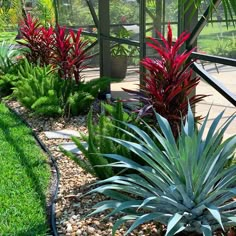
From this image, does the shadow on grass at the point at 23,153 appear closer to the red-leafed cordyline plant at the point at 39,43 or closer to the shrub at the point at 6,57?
the red-leafed cordyline plant at the point at 39,43

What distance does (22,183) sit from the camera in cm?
356

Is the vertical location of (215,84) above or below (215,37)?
below

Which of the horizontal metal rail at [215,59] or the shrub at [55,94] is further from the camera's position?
the shrub at [55,94]

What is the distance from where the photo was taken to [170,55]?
337 cm

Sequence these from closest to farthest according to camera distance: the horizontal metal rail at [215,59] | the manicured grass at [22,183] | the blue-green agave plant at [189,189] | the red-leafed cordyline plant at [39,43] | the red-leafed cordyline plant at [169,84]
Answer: the blue-green agave plant at [189,189] < the manicured grass at [22,183] < the red-leafed cordyline plant at [169,84] < the horizontal metal rail at [215,59] < the red-leafed cordyline plant at [39,43]

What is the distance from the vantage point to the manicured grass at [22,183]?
113 inches

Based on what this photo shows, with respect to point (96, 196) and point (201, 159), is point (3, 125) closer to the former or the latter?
point (96, 196)

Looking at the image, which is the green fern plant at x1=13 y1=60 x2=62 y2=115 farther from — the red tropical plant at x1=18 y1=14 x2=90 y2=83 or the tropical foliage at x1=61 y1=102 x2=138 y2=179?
the tropical foliage at x1=61 y1=102 x2=138 y2=179

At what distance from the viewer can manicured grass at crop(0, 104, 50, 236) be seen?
9.43ft

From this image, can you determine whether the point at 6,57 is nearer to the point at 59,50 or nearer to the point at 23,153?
the point at 59,50

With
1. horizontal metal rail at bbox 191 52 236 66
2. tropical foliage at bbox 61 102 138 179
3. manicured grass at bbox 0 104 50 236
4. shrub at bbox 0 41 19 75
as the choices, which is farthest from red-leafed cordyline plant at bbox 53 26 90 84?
tropical foliage at bbox 61 102 138 179

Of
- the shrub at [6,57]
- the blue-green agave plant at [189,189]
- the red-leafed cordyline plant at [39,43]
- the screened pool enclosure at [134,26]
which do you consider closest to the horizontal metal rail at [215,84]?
the screened pool enclosure at [134,26]

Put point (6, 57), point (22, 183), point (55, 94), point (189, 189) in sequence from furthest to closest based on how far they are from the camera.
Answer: point (6, 57), point (55, 94), point (22, 183), point (189, 189)

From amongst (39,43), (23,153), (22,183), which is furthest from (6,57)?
(22,183)
